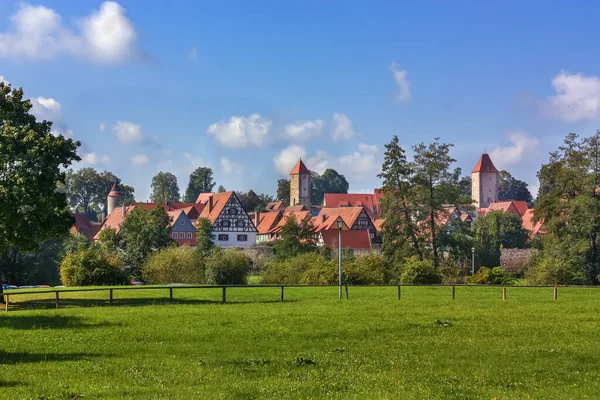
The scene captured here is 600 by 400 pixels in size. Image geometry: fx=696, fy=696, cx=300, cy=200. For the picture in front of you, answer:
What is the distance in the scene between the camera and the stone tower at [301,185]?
190 metres

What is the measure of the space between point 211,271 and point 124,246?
21.7 m

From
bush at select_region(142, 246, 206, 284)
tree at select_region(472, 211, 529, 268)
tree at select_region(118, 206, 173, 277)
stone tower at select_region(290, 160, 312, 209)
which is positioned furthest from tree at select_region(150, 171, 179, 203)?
bush at select_region(142, 246, 206, 284)

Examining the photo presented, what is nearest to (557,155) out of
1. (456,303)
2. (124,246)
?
(456,303)

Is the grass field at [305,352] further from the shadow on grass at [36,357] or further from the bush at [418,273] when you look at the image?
the bush at [418,273]

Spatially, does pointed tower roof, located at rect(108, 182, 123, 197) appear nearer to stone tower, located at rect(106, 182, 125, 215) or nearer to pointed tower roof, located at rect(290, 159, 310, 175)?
stone tower, located at rect(106, 182, 125, 215)

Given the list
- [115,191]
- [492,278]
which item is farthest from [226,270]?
[115,191]

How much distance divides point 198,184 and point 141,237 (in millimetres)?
108922

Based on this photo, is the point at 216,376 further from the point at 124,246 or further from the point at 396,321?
the point at 124,246

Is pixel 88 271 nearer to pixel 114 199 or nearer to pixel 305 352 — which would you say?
pixel 305 352

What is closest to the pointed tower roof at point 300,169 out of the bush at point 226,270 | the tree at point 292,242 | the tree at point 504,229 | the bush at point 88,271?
the tree at point 504,229

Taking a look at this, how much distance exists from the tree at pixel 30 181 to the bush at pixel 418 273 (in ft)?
98.8

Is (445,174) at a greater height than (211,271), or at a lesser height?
greater

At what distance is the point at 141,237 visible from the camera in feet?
238

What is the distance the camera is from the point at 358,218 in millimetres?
110875
